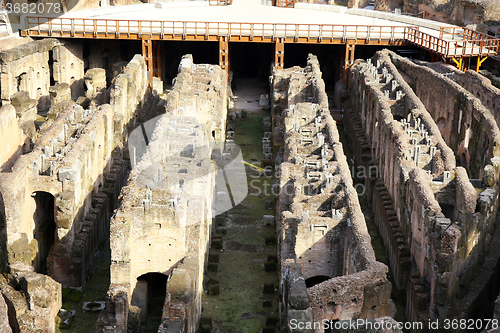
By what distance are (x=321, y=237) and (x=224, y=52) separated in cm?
2345

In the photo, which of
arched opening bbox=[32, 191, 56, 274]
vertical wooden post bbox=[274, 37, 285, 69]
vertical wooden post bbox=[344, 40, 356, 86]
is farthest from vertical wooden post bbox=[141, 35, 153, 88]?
arched opening bbox=[32, 191, 56, 274]

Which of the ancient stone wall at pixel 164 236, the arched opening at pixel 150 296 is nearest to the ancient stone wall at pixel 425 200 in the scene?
the ancient stone wall at pixel 164 236

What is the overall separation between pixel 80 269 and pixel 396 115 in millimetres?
16552

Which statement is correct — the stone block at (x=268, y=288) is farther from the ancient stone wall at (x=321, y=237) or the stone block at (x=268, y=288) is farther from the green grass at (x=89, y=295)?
the green grass at (x=89, y=295)

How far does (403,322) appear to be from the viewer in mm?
22281

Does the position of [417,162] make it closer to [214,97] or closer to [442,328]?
[442,328]

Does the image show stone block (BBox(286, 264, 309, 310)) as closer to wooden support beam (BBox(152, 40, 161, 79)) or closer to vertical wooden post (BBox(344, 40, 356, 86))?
vertical wooden post (BBox(344, 40, 356, 86))

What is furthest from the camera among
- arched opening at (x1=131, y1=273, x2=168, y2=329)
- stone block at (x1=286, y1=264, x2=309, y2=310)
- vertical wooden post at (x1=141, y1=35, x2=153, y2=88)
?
vertical wooden post at (x1=141, y1=35, x2=153, y2=88)

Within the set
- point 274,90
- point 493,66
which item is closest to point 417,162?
point 274,90

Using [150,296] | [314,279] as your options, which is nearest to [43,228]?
[150,296]

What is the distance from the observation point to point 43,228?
1007 inches

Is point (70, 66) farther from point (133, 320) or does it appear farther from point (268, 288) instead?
point (133, 320)

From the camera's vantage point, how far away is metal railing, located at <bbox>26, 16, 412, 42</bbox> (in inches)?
1677

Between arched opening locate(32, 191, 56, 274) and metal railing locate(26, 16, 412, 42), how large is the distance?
18178 millimetres
